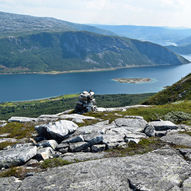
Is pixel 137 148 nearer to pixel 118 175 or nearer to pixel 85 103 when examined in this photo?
pixel 118 175

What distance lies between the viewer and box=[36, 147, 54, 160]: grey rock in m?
21.0

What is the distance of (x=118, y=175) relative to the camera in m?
15.9

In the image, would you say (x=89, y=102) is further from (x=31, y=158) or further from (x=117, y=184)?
(x=117, y=184)

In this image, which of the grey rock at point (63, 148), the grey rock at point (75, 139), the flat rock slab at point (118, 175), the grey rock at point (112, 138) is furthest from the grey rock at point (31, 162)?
the grey rock at point (112, 138)

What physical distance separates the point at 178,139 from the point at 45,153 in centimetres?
1490

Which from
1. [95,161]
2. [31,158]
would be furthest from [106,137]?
[31,158]

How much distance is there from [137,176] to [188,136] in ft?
41.2

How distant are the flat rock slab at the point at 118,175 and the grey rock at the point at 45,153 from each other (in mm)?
3625

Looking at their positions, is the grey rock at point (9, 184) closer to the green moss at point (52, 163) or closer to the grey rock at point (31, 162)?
the green moss at point (52, 163)

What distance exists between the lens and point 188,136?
990 inches

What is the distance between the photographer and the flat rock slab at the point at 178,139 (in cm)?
2292

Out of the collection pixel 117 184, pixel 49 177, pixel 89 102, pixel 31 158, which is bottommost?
pixel 89 102

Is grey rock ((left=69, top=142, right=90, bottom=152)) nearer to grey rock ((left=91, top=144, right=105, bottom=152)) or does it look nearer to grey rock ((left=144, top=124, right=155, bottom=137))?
grey rock ((left=91, top=144, right=105, bottom=152))

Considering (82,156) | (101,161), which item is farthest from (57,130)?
(101,161)
